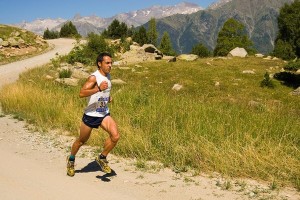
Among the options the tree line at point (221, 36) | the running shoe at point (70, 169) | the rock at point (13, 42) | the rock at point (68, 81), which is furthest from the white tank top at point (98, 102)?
the tree line at point (221, 36)

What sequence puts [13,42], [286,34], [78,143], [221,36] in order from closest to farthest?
[78,143] → [13,42] → [286,34] → [221,36]

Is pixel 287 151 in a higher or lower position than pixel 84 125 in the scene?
lower

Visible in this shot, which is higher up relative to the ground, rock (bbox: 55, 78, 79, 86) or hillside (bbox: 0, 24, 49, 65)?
hillside (bbox: 0, 24, 49, 65)

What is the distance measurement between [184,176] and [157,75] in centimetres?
1564

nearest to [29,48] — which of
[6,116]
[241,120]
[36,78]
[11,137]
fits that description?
[36,78]

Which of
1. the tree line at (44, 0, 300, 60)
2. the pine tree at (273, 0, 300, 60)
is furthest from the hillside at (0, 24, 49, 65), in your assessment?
the pine tree at (273, 0, 300, 60)

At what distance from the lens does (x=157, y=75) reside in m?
22.5

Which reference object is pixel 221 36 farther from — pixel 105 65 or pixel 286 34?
pixel 105 65

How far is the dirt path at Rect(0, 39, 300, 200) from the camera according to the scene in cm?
614

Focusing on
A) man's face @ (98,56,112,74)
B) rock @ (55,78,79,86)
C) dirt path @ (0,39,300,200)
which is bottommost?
dirt path @ (0,39,300,200)

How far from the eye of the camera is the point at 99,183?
680cm

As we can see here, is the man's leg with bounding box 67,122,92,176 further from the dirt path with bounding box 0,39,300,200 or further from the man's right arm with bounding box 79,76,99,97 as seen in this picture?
the man's right arm with bounding box 79,76,99,97

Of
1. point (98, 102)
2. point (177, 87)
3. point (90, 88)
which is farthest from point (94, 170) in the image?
point (177, 87)

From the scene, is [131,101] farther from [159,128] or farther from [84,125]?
[84,125]
